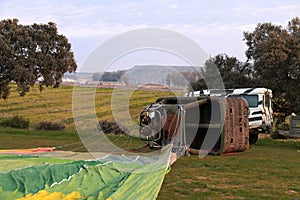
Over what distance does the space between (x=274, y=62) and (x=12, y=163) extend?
14.1 meters

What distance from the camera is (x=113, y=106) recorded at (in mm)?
10117

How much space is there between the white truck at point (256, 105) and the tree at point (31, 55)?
26.5 feet

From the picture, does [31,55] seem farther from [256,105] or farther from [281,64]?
[281,64]

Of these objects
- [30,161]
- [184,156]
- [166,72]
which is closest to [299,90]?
[184,156]

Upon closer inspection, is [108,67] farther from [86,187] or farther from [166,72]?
[86,187]

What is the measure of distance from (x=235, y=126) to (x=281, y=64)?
8.18 m

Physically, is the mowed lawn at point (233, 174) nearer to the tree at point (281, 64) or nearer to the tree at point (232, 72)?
the tree at point (281, 64)

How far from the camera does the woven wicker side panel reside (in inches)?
421

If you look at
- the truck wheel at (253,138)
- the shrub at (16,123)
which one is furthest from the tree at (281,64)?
the shrub at (16,123)

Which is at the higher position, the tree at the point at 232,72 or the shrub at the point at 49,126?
the tree at the point at 232,72

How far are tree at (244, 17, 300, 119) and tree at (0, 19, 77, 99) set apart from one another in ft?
29.0

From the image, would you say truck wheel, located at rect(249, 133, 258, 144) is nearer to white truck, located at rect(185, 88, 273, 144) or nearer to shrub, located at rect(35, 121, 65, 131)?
white truck, located at rect(185, 88, 273, 144)

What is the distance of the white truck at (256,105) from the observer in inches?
564

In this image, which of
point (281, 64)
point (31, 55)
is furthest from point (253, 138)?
point (31, 55)
